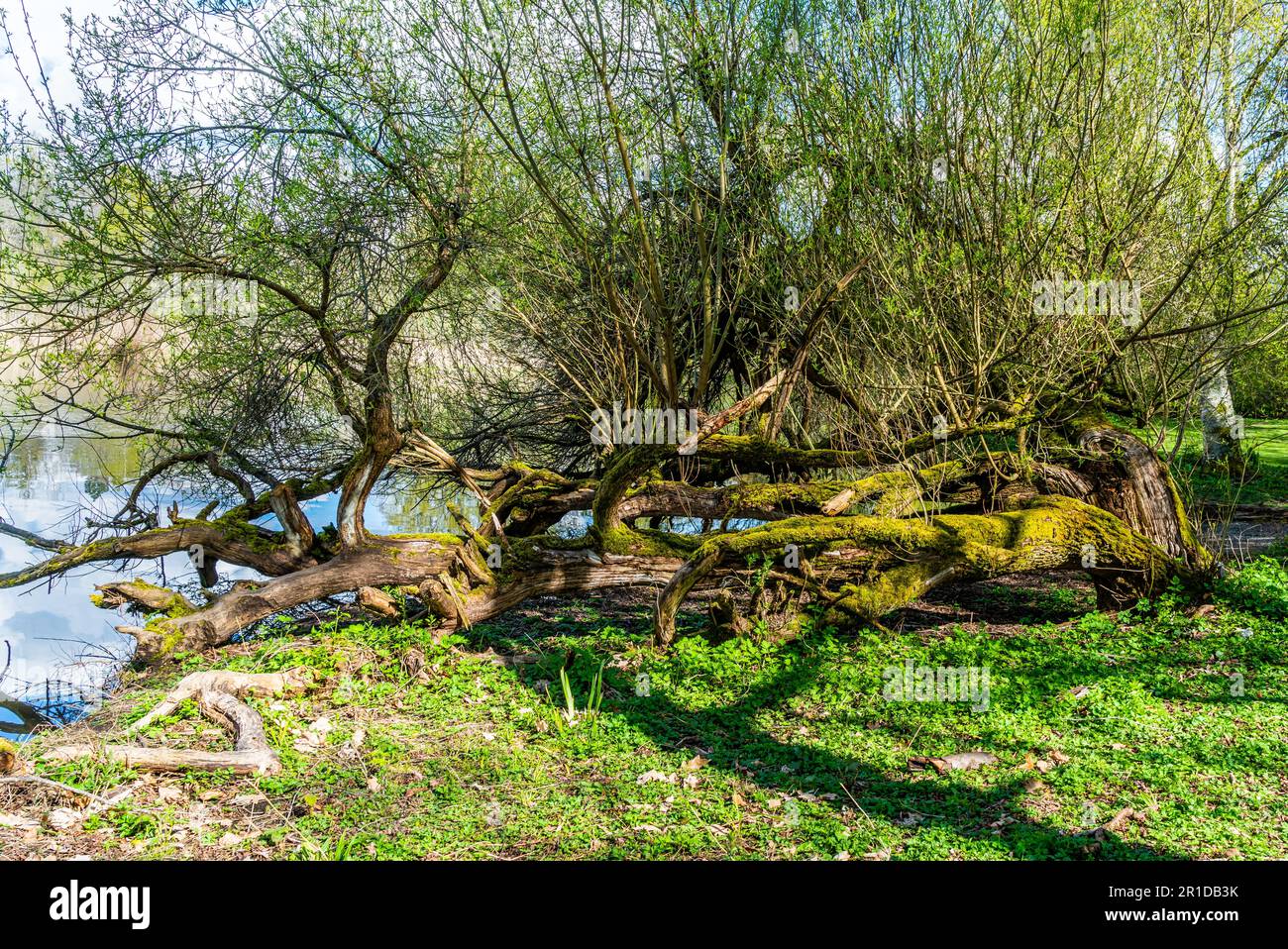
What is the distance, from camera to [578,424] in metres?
11.6

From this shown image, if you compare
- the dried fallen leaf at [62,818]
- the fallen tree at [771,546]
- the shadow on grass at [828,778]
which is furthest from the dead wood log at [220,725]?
the shadow on grass at [828,778]

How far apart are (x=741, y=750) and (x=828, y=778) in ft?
2.24

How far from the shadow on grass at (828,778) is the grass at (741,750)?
18 millimetres

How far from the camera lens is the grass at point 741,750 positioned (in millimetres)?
4590

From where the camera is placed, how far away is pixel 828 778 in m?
5.42

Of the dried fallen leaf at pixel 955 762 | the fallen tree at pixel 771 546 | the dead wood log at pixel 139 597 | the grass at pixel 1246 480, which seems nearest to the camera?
the dried fallen leaf at pixel 955 762

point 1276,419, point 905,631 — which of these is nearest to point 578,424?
point 905,631
